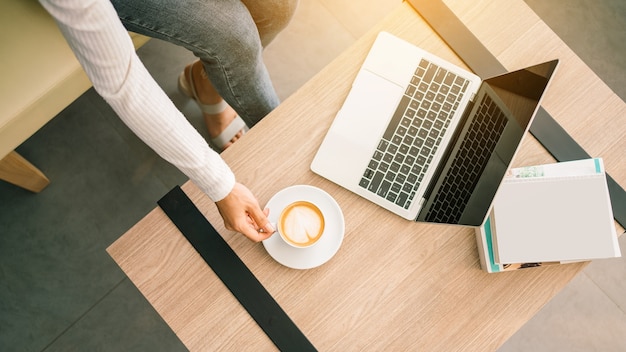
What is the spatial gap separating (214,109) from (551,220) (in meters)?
1.05

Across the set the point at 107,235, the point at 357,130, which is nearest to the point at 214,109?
the point at 107,235

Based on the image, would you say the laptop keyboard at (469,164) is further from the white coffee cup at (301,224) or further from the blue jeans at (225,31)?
the blue jeans at (225,31)

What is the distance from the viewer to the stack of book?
866 mm

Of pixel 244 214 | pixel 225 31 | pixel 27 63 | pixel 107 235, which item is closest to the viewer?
pixel 244 214

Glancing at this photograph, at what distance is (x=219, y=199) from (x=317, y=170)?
0.20m

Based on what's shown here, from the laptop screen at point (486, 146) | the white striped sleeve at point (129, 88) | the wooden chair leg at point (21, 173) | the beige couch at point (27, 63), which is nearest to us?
the white striped sleeve at point (129, 88)

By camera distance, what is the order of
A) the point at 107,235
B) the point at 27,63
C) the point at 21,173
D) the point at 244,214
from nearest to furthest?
the point at 244,214
the point at 27,63
the point at 21,173
the point at 107,235

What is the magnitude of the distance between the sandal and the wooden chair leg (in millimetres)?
530

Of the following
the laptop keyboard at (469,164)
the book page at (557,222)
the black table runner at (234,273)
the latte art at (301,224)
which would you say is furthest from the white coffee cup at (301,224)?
the book page at (557,222)

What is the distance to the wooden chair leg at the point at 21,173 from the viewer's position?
140 cm

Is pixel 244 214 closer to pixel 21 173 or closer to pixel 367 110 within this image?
pixel 367 110

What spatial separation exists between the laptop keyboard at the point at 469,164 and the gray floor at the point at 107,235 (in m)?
0.90

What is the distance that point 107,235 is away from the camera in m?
1.59

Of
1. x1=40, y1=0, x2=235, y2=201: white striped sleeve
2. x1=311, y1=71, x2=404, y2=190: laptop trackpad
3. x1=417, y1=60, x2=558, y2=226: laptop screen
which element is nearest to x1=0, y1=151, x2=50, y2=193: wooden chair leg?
x1=40, y1=0, x2=235, y2=201: white striped sleeve
